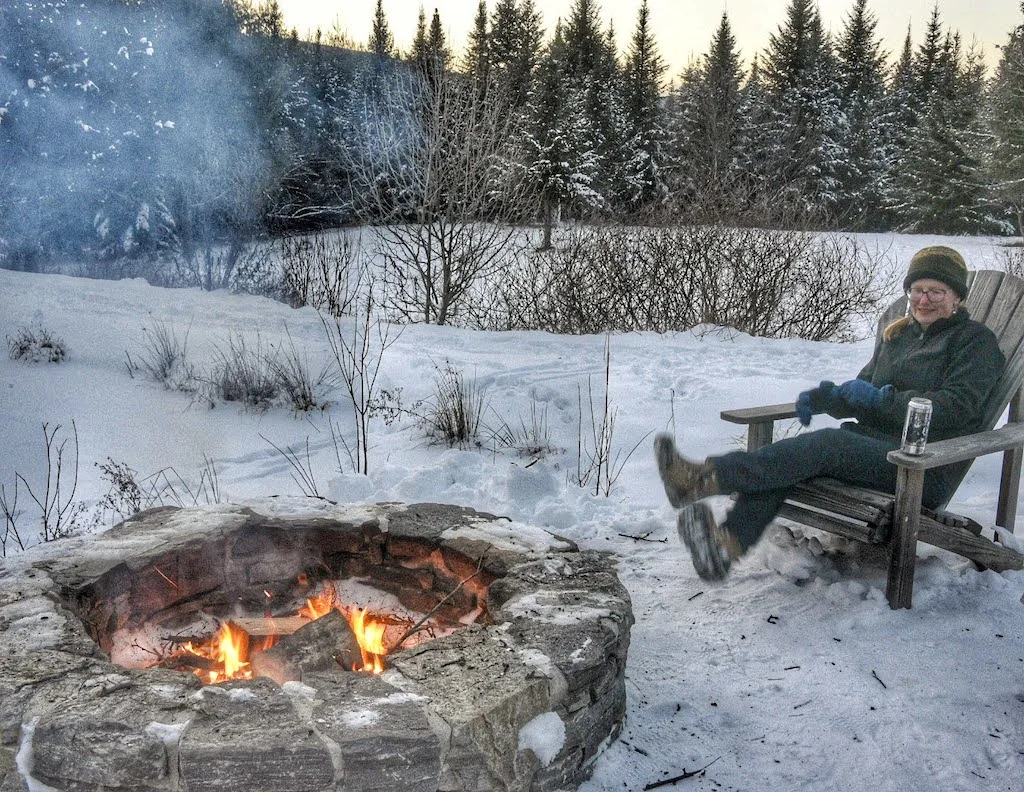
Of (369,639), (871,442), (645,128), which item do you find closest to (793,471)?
(871,442)

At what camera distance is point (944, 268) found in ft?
9.07

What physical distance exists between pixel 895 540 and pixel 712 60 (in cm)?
2346

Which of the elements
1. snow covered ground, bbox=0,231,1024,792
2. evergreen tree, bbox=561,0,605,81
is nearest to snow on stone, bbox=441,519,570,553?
snow covered ground, bbox=0,231,1024,792

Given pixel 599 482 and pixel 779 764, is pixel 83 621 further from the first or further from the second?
pixel 599 482

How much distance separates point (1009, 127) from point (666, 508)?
59.5 feet

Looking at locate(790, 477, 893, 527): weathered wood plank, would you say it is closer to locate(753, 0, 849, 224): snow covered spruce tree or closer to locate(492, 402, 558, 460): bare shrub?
locate(492, 402, 558, 460): bare shrub

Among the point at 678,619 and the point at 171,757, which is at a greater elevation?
the point at 171,757

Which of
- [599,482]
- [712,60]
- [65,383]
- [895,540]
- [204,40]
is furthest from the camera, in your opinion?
[712,60]

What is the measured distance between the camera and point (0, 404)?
4.99 m

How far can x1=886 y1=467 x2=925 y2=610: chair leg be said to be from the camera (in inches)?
95.7

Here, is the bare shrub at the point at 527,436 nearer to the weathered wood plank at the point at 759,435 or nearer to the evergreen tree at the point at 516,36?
the weathered wood plank at the point at 759,435

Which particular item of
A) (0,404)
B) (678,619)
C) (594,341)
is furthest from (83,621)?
(594,341)

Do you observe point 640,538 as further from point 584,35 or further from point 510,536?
point 584,35

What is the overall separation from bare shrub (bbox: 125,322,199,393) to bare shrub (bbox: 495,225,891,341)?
306 cm
